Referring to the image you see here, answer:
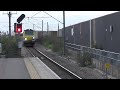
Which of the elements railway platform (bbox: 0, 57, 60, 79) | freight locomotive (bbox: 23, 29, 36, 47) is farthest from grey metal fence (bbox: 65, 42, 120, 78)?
freight locomotive (bbox: 23, 29, 36, 47)

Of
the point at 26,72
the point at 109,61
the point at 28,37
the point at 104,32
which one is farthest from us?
the point at 28,37

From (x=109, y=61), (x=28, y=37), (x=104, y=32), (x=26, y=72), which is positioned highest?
(x=104, y=32)

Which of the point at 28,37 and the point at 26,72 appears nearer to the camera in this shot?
the point at 26,72

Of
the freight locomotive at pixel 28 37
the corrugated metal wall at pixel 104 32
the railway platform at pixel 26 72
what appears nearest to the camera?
the railway platform at pixel 26 72

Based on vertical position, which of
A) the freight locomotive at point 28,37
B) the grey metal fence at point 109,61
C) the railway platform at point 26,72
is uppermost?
the freight locomotive at point 28,37

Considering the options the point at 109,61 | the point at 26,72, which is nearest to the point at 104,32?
the point at 109,61

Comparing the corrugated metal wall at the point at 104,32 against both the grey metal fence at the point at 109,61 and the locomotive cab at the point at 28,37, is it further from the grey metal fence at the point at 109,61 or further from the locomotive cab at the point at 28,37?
the locomotive cab at the point at 28,37

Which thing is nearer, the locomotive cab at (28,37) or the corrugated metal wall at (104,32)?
the corrugated metal wall at (104,32)

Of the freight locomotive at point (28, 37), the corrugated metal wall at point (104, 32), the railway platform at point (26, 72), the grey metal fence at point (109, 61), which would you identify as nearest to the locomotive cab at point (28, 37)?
the freight locomotive at point (28, 37)

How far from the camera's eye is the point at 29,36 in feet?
211

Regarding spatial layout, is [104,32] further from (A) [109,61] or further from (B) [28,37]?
(B) [28,37]
